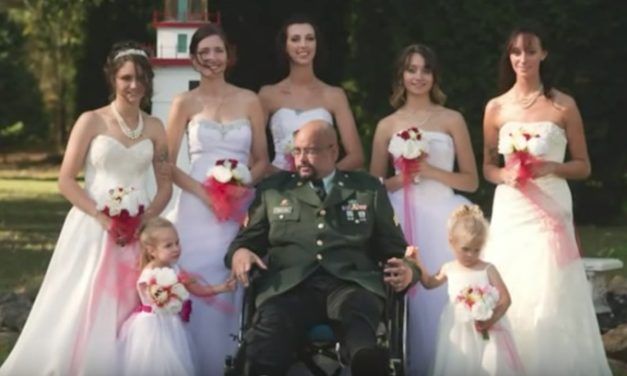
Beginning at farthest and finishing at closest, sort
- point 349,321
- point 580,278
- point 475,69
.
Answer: point 475,69, point 580,278, point 349,321

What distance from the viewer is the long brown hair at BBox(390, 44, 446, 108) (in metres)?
8.77

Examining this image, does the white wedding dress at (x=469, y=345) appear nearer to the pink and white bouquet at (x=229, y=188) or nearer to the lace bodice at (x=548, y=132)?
the lace bodice at (x=548, y=132)

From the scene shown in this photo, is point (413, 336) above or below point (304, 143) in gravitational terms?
below

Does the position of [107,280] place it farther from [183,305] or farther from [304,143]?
[304,143]

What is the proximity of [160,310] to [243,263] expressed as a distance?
496 millimetres

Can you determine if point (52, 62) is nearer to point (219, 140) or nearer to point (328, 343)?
point (219, 140)

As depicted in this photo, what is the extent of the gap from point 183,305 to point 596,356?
2.11 m

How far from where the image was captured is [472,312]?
7.82 m

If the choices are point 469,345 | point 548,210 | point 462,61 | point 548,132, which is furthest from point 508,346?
point 462,61

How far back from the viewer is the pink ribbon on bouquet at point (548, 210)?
8.47m

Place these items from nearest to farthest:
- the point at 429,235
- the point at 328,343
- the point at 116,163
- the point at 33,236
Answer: the point at 328,343 → the point at 116,163 → the point at 429,235 → the point at 33,236

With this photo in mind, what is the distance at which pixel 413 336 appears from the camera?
336 inches

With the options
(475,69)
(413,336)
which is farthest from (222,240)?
(475,69)

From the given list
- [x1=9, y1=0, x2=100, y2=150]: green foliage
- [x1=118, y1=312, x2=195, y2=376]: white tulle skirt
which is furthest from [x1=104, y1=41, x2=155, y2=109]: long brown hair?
[x1=9, y1=0, x2=100, y2=150]: green foliage
